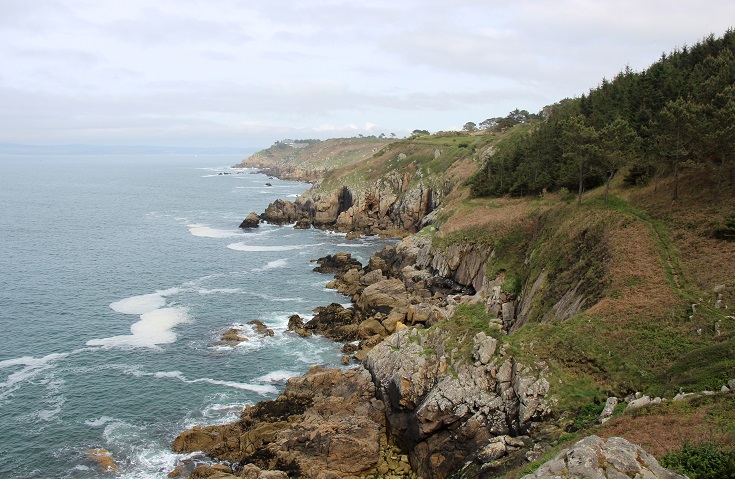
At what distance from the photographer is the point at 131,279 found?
67938 millimetres

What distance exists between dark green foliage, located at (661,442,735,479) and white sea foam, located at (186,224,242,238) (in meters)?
89.3

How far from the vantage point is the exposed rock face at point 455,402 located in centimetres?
2592

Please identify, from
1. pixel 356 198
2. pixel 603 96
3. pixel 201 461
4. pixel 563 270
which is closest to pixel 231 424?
pixel 201 461

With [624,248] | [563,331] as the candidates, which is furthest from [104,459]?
[624,248]

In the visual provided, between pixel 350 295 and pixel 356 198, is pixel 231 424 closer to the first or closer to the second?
pixel 350 295

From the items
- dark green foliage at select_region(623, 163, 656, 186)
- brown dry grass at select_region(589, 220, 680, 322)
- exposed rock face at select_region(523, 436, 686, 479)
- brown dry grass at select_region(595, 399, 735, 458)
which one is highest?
dark green foliage at select_region(623, 163, 656, 186)

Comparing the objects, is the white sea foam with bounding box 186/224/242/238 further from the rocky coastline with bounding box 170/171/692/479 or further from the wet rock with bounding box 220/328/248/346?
the rocky coastline with bounding box 170/171/692/479

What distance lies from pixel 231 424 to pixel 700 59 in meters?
68.5

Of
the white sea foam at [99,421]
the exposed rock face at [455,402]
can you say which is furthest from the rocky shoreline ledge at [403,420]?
the white sea foam at [99,421]

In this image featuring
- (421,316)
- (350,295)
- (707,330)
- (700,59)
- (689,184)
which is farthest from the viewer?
(700,59)

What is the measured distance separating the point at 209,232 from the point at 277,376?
6504 centimetres

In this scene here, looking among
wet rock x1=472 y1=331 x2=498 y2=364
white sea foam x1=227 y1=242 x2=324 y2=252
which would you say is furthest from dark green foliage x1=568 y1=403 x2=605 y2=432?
white sea foam x1=227 y1=242 x2=324 y2=252

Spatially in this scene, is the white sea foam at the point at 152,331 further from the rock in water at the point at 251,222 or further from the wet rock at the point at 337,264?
the rock in water at the point at 251,222

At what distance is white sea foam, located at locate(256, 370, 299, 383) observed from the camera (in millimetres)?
41219
